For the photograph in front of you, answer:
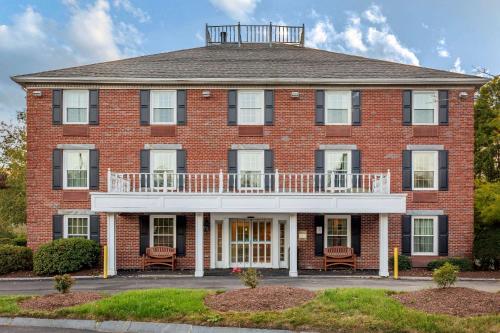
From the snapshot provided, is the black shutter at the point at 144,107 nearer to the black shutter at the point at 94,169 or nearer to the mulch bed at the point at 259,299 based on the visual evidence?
the black shutter at the point at 94,169

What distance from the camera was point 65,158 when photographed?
20438 millimetres

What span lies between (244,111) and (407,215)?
822 centimetres

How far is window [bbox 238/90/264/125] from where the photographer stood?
20531mm

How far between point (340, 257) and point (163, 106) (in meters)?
9.84

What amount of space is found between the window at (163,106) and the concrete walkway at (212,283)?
6753mm

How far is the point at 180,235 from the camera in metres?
20.2

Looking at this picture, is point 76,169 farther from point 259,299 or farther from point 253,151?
point 259,299

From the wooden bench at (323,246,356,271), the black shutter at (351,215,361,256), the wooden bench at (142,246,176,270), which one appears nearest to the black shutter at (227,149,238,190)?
the wooden bench at (142,246,176,270)

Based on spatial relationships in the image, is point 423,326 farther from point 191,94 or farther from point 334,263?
point 191,94

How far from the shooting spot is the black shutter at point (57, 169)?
20.3m

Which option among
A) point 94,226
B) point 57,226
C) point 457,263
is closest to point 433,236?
point 457,263

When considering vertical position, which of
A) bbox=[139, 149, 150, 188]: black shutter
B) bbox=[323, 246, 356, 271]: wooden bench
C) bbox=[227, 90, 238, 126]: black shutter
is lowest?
bbox=[323, 246, 356, 271]: wooden bench

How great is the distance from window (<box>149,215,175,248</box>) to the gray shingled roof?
5886mm

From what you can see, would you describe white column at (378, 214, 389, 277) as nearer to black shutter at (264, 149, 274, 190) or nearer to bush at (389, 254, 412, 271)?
bush at (389, 254, 412, 271)
